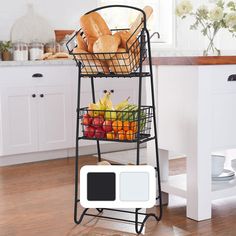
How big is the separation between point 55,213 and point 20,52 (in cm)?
223

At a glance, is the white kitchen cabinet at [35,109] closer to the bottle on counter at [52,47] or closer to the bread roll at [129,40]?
the bottle on counter at [52,47]

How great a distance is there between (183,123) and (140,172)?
1.49 meters

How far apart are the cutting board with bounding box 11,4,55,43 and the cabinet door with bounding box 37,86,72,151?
31.9 inches

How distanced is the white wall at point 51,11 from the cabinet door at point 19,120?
2.87 ft

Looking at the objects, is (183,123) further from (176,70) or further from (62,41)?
(62,41)

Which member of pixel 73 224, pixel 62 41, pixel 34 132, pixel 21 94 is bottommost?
pixel 73 224

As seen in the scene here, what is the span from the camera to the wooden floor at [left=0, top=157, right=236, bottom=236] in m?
2.54

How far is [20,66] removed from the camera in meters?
4.27

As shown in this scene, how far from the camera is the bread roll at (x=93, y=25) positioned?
97.8 inches

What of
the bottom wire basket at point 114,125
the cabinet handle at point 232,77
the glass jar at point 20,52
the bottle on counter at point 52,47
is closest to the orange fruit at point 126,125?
the bottom wire basket at point 114,125

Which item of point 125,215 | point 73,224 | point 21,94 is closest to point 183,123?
point 125,215

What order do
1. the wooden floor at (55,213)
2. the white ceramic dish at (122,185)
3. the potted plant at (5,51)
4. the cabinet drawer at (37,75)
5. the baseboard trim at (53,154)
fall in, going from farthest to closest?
1. the potted plant at (5,51)
2. the baseboard trim at (53,154)
3. the cabinet drawer at (37,75)
4. the wooden floor at (55,213)
5. the white ceramic dish at (122,185)

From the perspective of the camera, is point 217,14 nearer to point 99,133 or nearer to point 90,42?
point 90,42

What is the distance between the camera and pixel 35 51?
4.82 m
